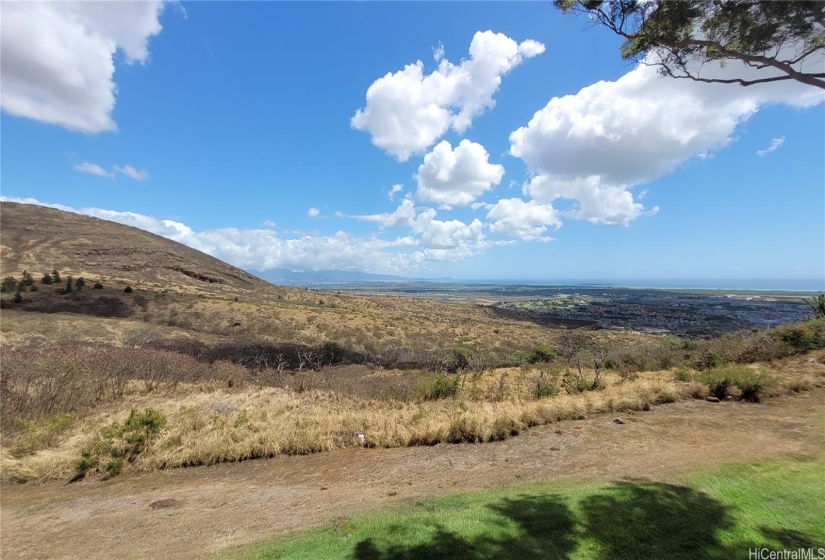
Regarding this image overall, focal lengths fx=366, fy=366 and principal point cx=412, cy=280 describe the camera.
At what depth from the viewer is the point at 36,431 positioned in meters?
8.42

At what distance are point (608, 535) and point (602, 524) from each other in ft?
0.69

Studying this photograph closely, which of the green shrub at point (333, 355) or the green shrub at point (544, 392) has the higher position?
the green shrub at point (544, 392)

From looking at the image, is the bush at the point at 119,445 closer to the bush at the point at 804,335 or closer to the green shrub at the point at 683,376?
the green shrub at the point at 683,376

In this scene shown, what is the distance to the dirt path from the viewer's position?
5.02m

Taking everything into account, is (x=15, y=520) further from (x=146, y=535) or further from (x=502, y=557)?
(x=502, y=557)

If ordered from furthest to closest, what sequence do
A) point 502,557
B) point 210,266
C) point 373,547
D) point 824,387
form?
point 210,266
point 824,387
point 373,547
point 502,557

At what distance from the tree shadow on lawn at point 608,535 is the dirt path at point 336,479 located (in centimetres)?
112

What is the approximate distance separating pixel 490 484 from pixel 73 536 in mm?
6081

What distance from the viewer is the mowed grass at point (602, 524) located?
12.8ft

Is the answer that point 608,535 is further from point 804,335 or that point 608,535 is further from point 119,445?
point 804,335

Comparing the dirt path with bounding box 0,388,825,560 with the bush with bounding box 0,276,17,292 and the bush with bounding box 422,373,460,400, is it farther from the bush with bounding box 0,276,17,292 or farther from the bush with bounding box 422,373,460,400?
the bush with bounding box 0,276,17,292

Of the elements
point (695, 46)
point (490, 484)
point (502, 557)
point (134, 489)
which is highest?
point (695, 46)

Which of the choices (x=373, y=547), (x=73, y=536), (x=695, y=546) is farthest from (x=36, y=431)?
(x=695, y=546)

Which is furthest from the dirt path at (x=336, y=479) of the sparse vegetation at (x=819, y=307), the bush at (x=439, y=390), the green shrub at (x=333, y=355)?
the green shrub at (x=333, y=355)
